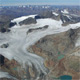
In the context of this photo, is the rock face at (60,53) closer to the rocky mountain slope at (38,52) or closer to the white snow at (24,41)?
the rocky mountain slope at (38,52)

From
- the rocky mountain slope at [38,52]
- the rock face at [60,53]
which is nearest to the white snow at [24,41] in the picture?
the rocky mountain slope at [38,52]

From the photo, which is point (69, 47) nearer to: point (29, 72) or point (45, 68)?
point (45, 68)

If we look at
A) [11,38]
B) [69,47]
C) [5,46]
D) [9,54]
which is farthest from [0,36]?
[69,47]

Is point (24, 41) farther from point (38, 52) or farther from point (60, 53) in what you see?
point (60, 53)

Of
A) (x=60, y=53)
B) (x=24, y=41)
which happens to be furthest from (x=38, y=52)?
(x=24, y=41)

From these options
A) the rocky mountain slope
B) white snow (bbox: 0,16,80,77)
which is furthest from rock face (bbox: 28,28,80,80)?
white snow (bbox: 0,16,80,77)

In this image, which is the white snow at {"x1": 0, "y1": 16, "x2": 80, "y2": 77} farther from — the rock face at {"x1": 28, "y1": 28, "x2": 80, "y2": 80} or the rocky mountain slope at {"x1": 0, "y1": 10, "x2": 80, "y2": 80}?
the rock face at {"x1": 28, "y1": 28, "x2": 80, "y2": 80}
